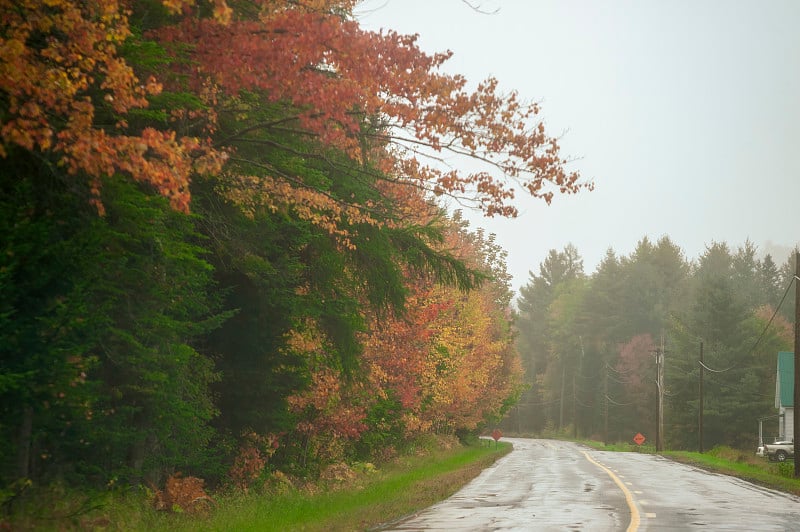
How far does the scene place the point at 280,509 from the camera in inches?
624

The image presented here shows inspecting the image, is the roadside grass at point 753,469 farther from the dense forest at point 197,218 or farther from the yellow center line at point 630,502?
the dense forest at point 197,218

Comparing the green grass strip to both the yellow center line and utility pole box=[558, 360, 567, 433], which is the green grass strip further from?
utility pole box=[558, 360, 567, 433]

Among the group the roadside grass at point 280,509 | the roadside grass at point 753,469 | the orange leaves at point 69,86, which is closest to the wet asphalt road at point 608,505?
the roadside grass at point 280,509

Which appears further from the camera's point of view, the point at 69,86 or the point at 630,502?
the point at 630,502

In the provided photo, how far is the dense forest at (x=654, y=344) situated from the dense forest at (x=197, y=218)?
56672 millimetres

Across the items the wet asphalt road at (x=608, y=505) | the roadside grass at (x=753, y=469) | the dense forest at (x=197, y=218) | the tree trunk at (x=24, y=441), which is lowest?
the roadside grass at (x=753, y=469)

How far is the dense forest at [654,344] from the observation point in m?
77.0

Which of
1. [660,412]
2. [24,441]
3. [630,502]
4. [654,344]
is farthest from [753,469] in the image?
[654,344]

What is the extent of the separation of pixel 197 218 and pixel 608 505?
10.4m

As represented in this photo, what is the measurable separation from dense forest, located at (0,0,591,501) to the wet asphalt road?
4.07 m

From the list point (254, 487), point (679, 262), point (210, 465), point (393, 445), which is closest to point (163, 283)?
point (210, 465)

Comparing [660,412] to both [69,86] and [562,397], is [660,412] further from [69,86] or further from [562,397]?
[69,86]

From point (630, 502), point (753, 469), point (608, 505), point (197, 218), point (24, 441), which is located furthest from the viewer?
point (753, 469)

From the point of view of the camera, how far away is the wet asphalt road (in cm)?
1554
